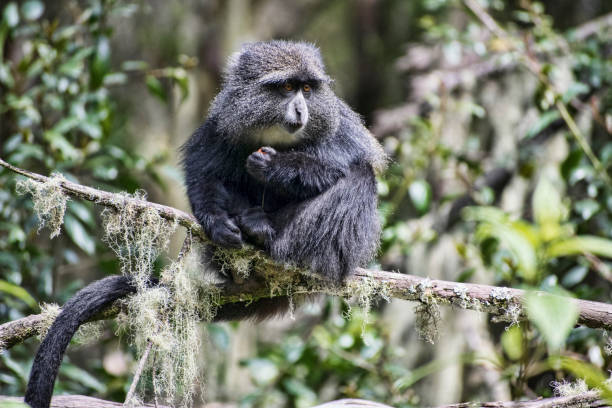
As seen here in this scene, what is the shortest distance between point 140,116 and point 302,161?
14.6 feet

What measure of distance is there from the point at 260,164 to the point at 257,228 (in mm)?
380

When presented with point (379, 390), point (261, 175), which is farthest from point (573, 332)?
point (261, 175)

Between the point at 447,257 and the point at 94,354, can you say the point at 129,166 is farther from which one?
the point at 447,257

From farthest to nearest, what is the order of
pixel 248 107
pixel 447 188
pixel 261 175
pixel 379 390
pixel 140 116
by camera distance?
pixel 140 116, pixel 447 188, pixel 379 390, pixel 248 107, pixel 261 175

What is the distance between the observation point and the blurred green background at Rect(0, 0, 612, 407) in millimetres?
4719

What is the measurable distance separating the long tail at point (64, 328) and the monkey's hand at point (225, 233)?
0.42 m

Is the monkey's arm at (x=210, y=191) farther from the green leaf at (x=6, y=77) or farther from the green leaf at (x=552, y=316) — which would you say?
the green leaf at (x=552, y=316)

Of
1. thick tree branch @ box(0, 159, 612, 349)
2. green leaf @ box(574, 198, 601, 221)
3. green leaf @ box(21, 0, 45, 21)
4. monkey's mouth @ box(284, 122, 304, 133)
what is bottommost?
thick tree branch @ box(0, 159, 612, 349)

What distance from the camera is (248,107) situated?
399 cm

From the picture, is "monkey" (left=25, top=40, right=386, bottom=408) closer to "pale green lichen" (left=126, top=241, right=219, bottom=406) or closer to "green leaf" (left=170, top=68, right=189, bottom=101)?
"pale green lichen" (left=126, top=241, right=219, bottom=406)

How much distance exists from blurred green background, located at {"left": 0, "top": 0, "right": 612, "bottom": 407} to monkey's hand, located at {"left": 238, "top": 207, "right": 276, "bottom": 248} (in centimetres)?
48

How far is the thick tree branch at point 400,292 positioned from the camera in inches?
118

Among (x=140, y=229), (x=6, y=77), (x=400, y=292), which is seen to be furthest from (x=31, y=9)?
(x=400, y=292)

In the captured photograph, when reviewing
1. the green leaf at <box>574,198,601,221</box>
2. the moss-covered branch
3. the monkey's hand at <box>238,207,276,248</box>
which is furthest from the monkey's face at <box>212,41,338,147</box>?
the green leaf at <box>574,198,601,221</box>
